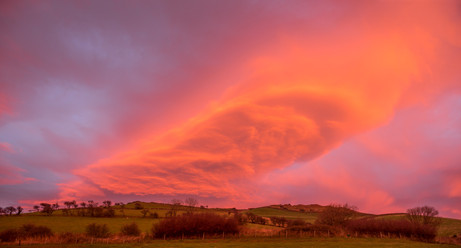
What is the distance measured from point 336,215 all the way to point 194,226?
54602mm

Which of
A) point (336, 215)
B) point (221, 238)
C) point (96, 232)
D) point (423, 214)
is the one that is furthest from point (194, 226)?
point (423, 214)

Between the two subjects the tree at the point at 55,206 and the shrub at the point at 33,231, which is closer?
the shrub at the point at 33,231

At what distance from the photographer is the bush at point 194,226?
232ft

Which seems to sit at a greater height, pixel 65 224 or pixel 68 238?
pixel 68 238

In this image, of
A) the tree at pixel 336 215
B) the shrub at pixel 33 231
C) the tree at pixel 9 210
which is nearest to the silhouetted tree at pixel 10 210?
the tree at pixel 9 210

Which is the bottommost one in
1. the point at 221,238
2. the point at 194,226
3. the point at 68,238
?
the point at 221,238

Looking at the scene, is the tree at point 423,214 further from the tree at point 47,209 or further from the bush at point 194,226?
the tree at point 47,209

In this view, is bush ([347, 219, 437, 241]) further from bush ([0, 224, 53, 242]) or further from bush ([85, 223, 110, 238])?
bush ([0, 224, 53, 242])

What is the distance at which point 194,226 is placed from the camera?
236 ft

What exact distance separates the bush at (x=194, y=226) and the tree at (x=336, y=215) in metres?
39.7

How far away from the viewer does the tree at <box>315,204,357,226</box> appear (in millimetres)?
96744

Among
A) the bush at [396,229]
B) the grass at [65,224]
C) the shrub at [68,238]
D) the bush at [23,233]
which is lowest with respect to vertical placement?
the grass at [65,224]

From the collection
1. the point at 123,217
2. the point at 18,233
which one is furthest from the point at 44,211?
the point at 18,233

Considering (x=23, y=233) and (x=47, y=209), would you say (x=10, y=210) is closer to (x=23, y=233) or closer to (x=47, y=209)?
(x=47, y=209)
